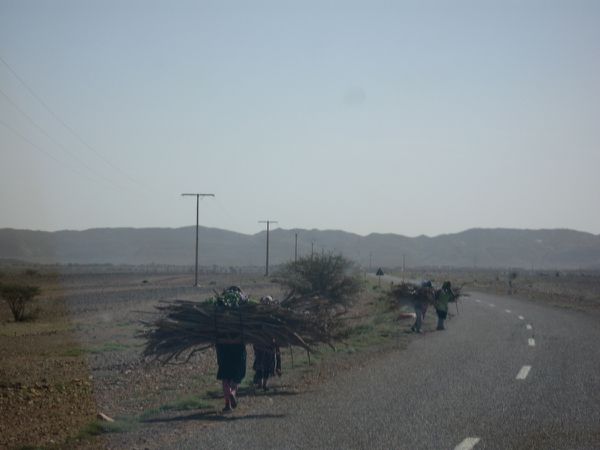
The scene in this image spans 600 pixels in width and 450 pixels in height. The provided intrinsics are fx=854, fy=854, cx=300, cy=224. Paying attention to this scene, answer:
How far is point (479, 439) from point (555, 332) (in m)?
17.4

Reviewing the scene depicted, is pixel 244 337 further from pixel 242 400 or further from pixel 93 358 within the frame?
pixel 93 358

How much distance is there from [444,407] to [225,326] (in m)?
3.54

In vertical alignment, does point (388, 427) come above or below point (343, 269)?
below

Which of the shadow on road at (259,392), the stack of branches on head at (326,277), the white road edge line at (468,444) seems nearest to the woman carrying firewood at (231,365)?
the shadow on road at (259,392)

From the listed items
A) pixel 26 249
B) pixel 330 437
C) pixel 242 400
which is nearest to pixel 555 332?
pixel 242 400

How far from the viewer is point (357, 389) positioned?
14.7 m

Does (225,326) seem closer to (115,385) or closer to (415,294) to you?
(115,385)

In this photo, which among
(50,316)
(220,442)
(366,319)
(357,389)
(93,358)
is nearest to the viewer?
(220,442)

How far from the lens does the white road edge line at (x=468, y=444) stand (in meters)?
9.95

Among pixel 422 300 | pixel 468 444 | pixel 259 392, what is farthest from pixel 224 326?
pixel 422 300

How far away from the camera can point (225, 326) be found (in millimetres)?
13266

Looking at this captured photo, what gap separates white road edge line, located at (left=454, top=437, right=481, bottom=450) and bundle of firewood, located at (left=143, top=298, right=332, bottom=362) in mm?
3891

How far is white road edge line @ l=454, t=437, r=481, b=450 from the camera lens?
32.7ft

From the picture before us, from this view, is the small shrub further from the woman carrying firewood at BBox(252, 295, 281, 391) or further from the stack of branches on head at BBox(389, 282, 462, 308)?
the woman carrying firewood at BBox(252, 295, 281, 391)
